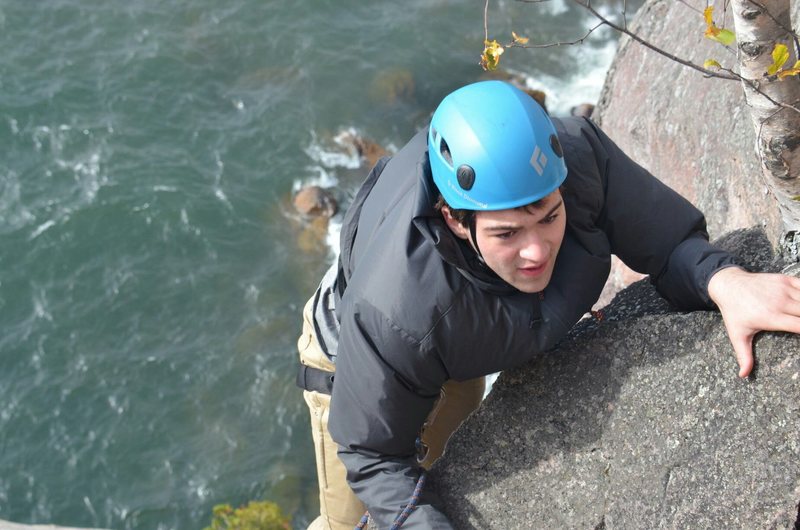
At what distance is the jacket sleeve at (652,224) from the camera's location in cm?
467

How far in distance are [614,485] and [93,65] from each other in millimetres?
20081

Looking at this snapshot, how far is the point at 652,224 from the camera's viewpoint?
4.73 meters

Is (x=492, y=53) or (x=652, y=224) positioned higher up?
(x=492, y=53)

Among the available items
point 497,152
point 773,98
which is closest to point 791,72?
point 773,98

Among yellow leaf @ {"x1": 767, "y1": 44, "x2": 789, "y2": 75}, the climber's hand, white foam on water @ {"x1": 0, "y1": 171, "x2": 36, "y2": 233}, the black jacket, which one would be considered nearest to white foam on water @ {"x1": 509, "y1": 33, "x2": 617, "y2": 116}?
white foam on water @ {"x1": 0, "y1": 171, "x2": 36, "y2": 233}

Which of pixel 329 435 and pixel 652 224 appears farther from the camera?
pixel 329 435

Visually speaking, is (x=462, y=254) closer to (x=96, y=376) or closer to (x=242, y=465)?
(x=242, y=465)

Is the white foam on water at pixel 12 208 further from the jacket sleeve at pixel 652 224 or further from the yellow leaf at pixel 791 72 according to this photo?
the yellow leaf at pixel 791 72

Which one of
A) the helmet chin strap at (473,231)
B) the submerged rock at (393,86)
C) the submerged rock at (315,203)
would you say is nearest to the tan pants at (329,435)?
the helmet chin strap at (473,231)

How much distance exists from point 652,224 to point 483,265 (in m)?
0.97

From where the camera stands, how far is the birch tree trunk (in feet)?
14.2

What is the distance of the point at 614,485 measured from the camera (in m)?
4.79

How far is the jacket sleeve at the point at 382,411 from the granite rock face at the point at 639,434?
49cm

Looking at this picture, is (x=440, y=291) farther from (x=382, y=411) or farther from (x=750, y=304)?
(x=750, y=304)
